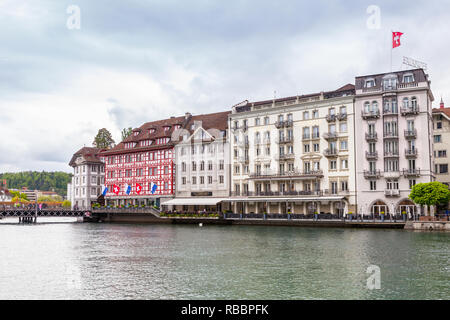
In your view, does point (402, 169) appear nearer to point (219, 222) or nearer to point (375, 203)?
point (375, 203)

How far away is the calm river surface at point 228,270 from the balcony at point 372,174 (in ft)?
83.5

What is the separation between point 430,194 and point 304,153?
2223 cm

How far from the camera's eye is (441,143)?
7494cm

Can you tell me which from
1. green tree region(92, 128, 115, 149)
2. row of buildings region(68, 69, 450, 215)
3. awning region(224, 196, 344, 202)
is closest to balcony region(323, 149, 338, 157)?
row of buildings region(68, 69, 450, 215)

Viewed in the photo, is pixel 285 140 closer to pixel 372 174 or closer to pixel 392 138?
pixel 372 174

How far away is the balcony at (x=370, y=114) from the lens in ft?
232

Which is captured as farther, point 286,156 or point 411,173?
point 286,156

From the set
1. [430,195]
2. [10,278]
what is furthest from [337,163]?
[10,278]

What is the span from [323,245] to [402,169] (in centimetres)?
3214

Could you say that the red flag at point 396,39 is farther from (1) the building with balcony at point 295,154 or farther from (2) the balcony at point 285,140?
(2) the balcony at point 285,140

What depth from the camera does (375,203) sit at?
230ft

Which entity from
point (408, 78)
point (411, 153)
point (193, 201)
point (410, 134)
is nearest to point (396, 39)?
point (408, 78)

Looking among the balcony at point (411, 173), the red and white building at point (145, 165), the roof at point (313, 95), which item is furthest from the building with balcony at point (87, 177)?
→ the balcony at point (411, 173)
